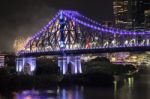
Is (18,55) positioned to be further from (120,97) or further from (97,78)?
(120,97)

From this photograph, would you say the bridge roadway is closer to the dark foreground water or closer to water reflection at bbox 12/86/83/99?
the dark foreground water

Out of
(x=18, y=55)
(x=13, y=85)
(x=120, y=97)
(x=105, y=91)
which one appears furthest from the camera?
(x=18, y=55)

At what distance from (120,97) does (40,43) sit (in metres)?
24.3

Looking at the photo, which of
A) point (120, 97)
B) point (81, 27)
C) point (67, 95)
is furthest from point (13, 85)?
point (81, 27)

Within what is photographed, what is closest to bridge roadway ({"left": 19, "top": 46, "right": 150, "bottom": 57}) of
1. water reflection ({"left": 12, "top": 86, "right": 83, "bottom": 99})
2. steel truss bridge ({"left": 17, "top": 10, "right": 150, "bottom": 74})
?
steel truss bridge ({"left": 17, "top": 10, "right": 150, "bottom": 74})

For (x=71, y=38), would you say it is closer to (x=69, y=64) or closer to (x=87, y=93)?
(x=69, y=64)

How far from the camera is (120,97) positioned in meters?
49.9

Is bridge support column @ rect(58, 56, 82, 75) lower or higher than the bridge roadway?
lower

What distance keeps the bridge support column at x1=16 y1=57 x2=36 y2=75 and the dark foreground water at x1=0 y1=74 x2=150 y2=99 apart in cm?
1043

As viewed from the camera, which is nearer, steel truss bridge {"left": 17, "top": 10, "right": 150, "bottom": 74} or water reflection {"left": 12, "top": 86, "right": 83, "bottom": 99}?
water reflection {"left": 12, "top": 86, "right": 83, "bottom": 99}

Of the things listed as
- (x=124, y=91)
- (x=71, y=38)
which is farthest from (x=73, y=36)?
(x=124, y=91)

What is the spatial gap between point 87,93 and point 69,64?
57.8 feet

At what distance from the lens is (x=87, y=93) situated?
52812mm

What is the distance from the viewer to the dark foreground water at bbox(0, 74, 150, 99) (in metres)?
50.3
